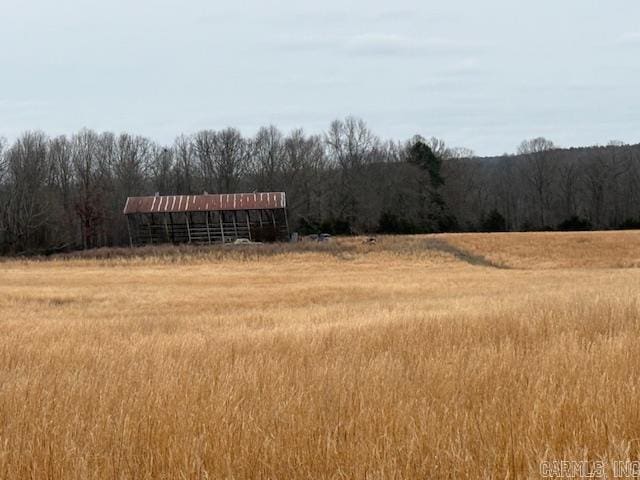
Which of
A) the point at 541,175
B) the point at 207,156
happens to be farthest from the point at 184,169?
the point at 541,175

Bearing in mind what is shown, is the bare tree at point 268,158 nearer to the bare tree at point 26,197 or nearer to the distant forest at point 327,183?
the distant forest at point 327,183

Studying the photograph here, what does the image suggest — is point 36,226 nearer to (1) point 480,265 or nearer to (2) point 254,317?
(1) point 480,265

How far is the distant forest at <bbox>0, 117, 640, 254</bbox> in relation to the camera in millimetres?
74625

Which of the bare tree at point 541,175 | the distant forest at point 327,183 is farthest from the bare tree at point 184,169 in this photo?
the bare tree at point 541,175

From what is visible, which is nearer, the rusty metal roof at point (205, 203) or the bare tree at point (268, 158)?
the rusty metal roof at point (205, 203)

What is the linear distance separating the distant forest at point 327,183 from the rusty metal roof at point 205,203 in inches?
521

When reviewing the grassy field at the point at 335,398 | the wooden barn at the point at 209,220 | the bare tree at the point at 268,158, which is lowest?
the grassy field at the point at 335,398

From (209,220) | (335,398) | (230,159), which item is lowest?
(335,398)

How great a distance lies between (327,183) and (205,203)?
1118 inches

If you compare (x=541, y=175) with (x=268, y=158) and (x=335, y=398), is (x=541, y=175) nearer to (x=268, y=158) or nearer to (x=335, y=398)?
(x=268, y=158)

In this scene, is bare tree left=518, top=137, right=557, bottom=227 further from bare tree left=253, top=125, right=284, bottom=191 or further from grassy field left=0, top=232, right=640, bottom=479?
grassy field left=0, top=232, right=640, bottom=479

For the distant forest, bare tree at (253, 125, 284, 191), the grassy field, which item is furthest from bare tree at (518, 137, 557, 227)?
the grassy field

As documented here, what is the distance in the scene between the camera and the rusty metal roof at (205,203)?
5672 centimetres

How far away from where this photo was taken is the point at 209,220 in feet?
206
